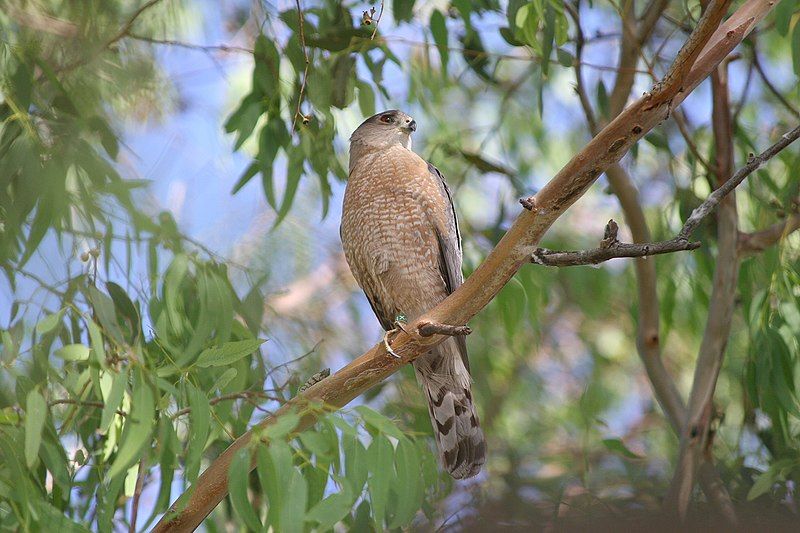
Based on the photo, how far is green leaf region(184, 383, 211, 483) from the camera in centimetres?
253

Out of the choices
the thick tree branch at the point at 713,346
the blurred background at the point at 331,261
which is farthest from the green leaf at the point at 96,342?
the thick tree branch at the point at 713,346

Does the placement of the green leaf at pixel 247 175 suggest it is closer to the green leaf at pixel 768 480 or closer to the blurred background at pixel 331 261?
the blurred background at pixel 331 261

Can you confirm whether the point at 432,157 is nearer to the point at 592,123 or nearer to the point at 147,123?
the point at 592,123

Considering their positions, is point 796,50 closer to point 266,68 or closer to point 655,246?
point 655,246

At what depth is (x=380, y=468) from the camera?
98.8 inches

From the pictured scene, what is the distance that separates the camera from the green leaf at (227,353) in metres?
2.59

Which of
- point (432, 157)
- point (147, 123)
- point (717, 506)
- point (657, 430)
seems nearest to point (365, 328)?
point (432, 157)

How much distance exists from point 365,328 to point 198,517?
121 inches

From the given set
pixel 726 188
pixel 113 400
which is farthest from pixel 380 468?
pixel 726 188

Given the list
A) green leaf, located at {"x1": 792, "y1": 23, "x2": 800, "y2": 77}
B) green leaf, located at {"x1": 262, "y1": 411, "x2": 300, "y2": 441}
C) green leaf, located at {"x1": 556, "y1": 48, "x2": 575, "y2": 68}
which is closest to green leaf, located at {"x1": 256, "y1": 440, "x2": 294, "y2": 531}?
green leaf, located at {"x1": 262, "y1": 411, "x2": 300, "y2": 441}

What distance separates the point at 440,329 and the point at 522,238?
1.15ft

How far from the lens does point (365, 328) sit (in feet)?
19.0

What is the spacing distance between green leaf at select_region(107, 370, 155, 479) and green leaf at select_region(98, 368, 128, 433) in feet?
0.15

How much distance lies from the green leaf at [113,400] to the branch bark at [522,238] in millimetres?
337
